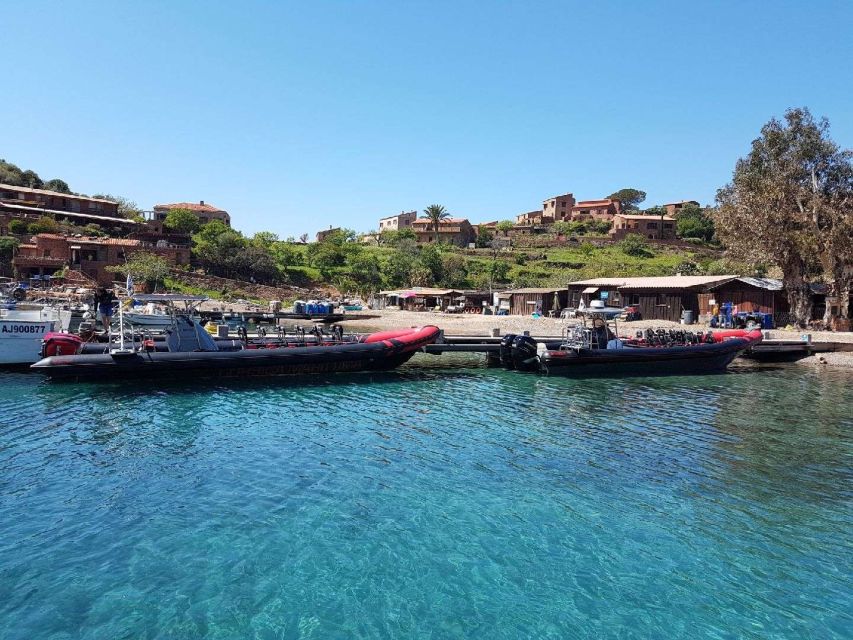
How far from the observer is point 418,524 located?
10016 mm

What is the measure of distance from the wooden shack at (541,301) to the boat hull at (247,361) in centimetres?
3180

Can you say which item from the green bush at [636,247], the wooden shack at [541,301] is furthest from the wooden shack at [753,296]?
the green bush at [636,247]

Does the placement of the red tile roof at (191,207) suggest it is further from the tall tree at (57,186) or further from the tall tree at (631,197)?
the tall tree at (631,197)

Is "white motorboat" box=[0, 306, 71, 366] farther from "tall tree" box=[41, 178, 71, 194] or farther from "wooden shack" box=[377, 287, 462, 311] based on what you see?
"tall tree" box=[41, 178, 71, 194]

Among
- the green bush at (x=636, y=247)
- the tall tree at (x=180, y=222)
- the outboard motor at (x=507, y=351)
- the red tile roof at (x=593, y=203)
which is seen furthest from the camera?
the red tile roof at (x=593, y=203)

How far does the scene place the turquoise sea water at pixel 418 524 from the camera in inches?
292

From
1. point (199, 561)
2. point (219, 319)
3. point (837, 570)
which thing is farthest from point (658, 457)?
point (219, 319)

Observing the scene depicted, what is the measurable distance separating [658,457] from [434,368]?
16.0 m

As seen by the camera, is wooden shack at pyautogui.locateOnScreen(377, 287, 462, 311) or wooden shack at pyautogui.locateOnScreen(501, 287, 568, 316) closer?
wooden shack at pyautogui.locateOnScreen(501, 287, 568, 316)

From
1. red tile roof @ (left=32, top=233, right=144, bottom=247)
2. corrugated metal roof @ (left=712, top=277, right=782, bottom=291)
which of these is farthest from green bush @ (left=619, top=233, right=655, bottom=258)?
red tile roof @ (left=32, top=233, right=144, bottom=247)

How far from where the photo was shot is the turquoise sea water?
742 centimetres

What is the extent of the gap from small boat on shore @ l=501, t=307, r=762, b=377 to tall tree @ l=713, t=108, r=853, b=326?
13.3 metres

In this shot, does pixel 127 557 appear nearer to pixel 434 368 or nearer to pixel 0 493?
pixel 0 493

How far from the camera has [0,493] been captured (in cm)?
1098
